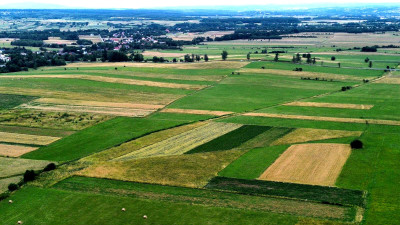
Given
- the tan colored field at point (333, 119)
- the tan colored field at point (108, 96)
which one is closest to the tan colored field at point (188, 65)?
the tan colored field at point (108, 96)

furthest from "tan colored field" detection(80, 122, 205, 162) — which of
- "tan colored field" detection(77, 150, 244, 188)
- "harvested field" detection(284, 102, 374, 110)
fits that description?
"harvested field" detection(284, 102, 374, 110)

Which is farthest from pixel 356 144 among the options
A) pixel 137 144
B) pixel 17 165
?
pixel 17 165

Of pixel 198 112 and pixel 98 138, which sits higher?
pixel 198 112

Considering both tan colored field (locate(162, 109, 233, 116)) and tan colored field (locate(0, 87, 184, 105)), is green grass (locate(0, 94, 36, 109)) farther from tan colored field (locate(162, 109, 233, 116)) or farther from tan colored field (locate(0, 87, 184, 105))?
tan colored field (locate(162, 109, 233, 116))

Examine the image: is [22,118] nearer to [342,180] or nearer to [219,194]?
[219,194]

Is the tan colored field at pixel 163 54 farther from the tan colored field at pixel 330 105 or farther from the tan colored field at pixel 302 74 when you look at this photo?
the tan colored field at pixel 330 105

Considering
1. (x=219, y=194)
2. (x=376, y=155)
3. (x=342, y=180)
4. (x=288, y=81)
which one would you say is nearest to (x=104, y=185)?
(x=219, y=194)

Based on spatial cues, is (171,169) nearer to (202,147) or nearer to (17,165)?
(202,147)

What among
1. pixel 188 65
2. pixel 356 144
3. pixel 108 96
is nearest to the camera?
pixel 356 144
